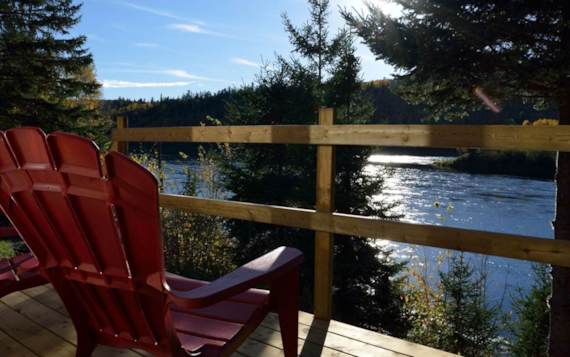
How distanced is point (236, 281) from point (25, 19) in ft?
39.8

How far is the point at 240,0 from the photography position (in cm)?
493

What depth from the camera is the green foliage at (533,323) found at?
4754mm

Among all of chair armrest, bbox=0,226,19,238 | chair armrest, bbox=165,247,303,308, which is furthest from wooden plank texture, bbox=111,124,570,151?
chair armrest, bbox=0,226,19,238

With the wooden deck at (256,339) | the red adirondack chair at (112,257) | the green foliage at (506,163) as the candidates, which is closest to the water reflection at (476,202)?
the green foliage at (506,163)

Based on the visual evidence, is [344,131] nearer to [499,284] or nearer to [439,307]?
[439,307]

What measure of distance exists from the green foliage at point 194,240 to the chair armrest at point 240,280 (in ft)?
12.6

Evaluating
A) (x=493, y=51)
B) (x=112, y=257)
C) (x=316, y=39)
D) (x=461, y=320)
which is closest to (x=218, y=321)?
(x=112, y=257)

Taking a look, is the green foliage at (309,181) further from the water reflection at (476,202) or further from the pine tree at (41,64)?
the pine tree at (41,64)

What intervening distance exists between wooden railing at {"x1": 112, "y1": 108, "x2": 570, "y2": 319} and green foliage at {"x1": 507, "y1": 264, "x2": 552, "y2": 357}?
3.43 meters

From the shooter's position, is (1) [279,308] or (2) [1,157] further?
(1) [279,308]

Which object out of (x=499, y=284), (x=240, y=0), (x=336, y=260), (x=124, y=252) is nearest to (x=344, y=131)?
(x=124, y=252)

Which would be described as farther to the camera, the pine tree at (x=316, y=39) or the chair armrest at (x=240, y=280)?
the pine tree at (x=316, y=39)

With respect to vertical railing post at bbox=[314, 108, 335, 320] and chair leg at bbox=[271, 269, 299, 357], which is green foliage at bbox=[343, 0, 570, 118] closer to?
vertical railing post at bbox=[314, 108, 335, 320]

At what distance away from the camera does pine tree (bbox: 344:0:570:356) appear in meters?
4.26
